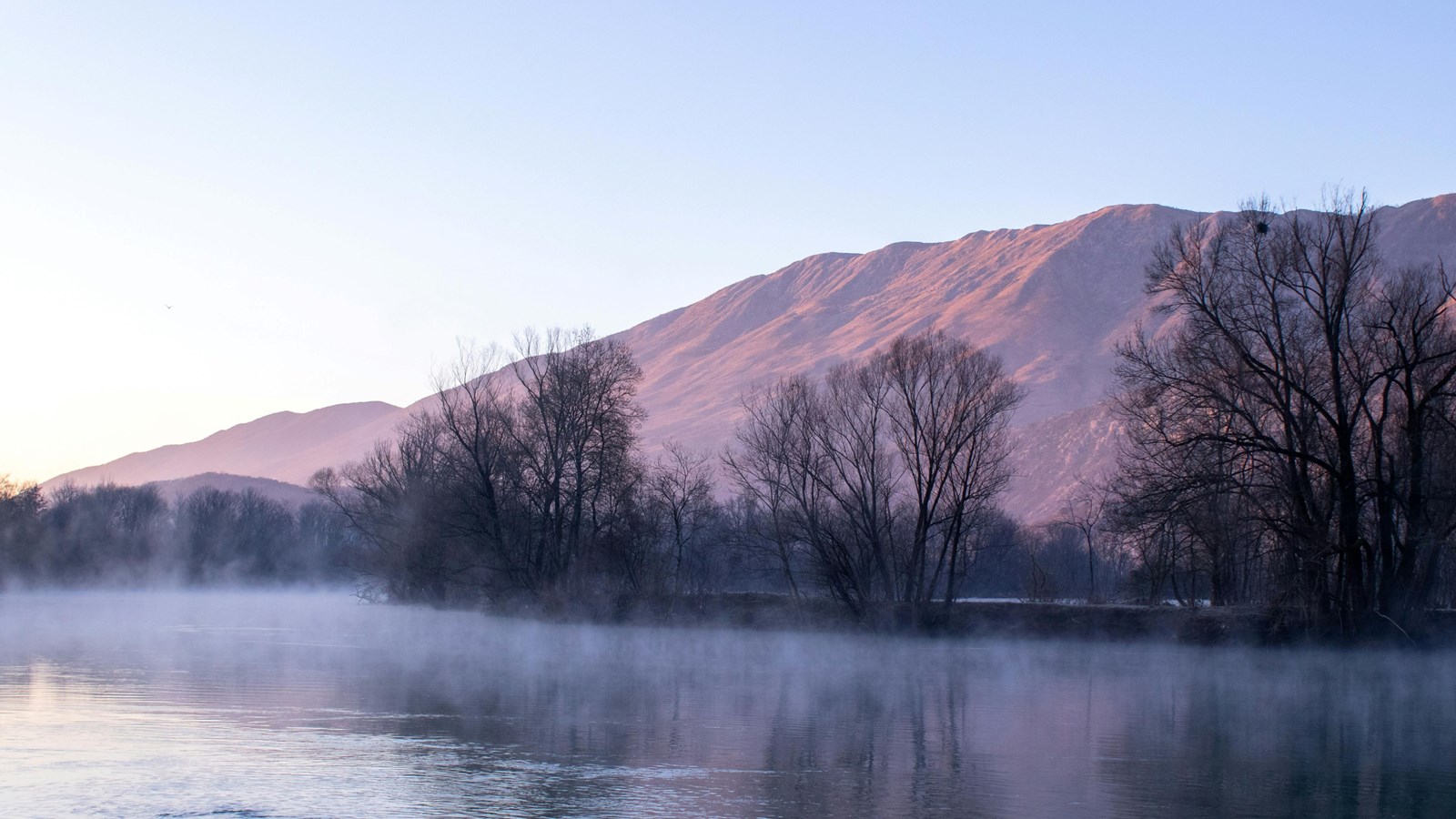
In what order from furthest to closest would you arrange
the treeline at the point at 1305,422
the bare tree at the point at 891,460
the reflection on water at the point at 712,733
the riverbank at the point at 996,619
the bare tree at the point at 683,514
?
the bare tree at the point at 683,514 < the bare tree at the point at 891,460 < the riverbank at the point at 996,619 < the treeline at the point at 1305,422 < the reflection on water at the point at 712,733

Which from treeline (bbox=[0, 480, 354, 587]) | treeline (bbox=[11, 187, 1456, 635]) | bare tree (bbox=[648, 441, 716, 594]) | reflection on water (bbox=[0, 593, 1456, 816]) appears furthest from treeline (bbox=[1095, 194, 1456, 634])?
treeline (bbox=[0, 480, 354, 587])

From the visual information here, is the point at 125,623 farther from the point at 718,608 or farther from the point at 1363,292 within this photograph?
the point at 1363,292

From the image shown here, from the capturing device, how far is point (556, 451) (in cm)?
5769

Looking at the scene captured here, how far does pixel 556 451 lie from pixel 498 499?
137 inches

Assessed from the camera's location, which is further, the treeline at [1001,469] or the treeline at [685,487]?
the treeline at [685,487]

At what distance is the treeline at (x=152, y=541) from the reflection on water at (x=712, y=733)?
60.3 m

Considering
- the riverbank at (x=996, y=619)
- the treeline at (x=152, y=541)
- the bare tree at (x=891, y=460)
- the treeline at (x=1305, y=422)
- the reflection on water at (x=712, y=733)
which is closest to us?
the reflection on water at (x=712, y=733)

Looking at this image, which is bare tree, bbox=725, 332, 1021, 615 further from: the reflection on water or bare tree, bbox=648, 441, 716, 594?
the reflection on water

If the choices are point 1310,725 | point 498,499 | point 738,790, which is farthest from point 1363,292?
point 498,499

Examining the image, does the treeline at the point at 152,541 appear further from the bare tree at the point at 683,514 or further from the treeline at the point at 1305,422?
the treeline at the point at 1305,422

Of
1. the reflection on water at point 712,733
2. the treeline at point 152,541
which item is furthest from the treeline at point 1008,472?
the treeline at point 152,541

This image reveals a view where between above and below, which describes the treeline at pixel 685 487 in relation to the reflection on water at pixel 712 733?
above

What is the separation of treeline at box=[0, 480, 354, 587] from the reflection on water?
6031 cm

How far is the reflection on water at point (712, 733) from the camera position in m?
14.1
